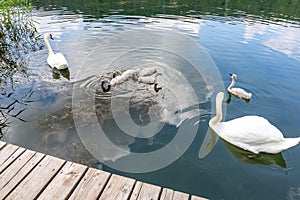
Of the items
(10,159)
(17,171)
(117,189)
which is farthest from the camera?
(10,159)

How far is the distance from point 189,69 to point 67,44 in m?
6.11

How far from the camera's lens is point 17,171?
3.44m

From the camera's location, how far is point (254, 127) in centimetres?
495

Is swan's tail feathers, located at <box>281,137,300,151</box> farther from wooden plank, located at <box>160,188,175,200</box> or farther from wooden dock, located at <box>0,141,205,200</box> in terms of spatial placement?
wooden plank, located at <box>160,188,175,200</box>

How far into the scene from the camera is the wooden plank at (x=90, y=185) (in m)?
3.10

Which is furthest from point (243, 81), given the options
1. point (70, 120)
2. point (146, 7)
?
point (146, 7)

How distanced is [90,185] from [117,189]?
1.26 feet

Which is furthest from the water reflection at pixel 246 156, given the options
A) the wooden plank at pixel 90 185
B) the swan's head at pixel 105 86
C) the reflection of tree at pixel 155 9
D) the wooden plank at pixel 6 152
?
the reflection of tree at pixel 155 9

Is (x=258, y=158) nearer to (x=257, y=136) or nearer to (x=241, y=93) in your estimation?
(x=257, y=136)

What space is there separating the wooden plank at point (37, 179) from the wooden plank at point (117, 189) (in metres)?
0.85

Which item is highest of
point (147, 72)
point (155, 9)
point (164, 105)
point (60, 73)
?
point (155, 9)

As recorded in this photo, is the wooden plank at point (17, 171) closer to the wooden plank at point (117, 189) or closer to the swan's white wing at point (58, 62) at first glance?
the wooden plank at point (117, 189)

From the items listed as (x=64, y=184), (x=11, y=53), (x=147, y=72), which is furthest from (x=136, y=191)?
(x=11, y=53)

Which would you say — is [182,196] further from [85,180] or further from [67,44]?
[67,44]
